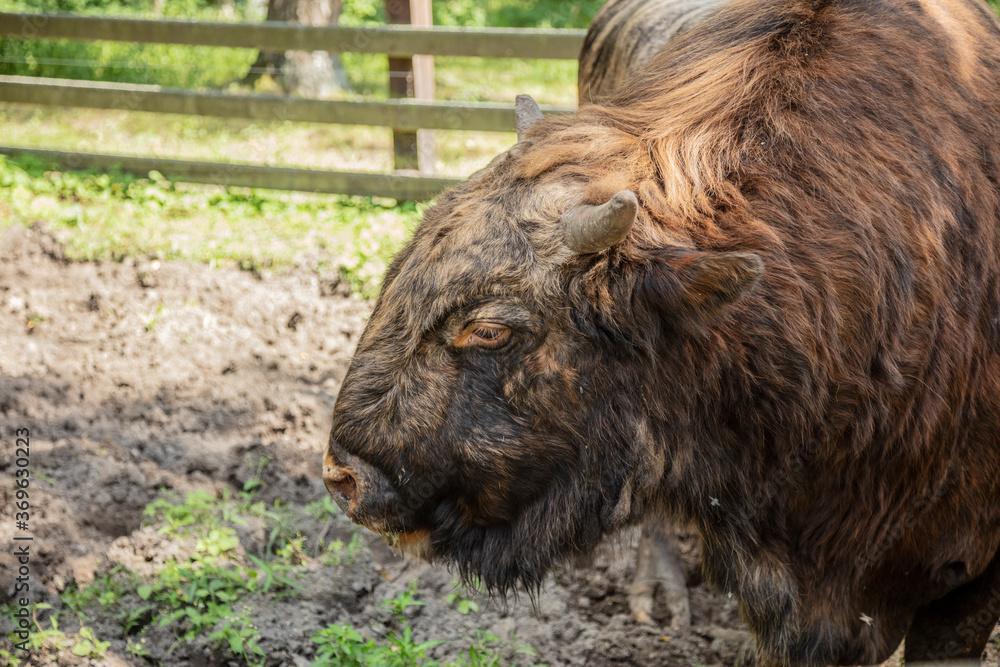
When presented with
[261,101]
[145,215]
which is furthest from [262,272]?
[261,101]

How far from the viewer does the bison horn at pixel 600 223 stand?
8.44ft

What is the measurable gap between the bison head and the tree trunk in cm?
921

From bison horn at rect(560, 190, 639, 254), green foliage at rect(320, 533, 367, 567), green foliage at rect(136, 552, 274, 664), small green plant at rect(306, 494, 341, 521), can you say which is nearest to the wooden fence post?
small green plant at rect(306, 494, 341, 521)

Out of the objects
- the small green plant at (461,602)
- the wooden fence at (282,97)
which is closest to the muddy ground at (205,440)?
the small green plant at (461,602)

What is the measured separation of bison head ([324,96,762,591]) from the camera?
9.26 feet

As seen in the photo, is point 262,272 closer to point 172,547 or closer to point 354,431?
point 172,547

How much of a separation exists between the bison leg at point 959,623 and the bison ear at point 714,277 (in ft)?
5.17

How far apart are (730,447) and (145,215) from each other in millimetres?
6791

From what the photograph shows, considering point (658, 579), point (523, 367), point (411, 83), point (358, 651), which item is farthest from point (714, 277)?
point (411, 83)

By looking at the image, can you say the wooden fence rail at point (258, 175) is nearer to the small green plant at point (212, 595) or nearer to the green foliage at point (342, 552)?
the green foliage at point (342, 552)

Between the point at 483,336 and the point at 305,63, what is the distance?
1054cm

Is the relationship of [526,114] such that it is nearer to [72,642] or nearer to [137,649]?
[137,649]

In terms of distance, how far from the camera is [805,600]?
130 inches

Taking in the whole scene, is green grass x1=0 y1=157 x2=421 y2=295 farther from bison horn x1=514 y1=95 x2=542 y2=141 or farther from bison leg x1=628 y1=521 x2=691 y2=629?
bison horn x1=514 y1=95 x2=542 y2=141
